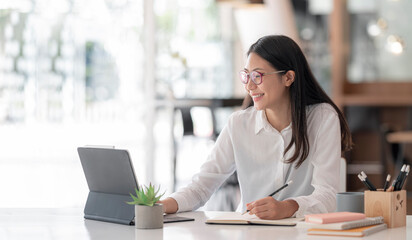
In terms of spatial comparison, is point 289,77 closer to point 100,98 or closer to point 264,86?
point 264,86

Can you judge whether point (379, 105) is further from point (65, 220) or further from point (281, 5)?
point (65, 220)

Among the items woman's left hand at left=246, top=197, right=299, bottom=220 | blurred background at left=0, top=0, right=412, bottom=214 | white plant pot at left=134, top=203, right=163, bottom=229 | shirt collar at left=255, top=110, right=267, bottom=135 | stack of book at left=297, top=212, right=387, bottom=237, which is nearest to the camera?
stack of book at left=297, top=212, right=387, bottom=237

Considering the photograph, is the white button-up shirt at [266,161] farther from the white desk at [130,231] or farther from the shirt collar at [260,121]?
the white desk at [130,231]

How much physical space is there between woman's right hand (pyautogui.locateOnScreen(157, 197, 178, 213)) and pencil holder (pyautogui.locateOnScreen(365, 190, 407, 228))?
611 mm

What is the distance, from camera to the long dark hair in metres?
2.53

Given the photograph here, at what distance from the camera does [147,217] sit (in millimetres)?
1949

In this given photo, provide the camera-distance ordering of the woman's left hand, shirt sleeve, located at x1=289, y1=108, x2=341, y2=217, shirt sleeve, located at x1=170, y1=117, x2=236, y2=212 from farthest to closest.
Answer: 1. shirt sleeve, located at x1=170, y1=117, x2=236, y2=212
2. shirt sleeve, located at x1=289, y1=108, x2=341, y2=217
3. the woman's left hand

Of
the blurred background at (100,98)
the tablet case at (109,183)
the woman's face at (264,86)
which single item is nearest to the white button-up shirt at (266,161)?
the woman's face at (264,86)

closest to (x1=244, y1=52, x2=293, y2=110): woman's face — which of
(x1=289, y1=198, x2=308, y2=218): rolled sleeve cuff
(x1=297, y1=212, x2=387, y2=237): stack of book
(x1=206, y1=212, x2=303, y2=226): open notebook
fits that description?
(x1=289, y1=198, x2=308, y2=218): rolled sleeve cuff

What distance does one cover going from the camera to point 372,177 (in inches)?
327

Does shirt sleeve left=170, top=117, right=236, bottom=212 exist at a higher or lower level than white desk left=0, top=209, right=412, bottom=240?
higher

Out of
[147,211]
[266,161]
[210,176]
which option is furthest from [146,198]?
[266,161]

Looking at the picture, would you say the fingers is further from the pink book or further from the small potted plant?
the small potted plant

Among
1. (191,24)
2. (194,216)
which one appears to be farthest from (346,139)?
(191,24)
